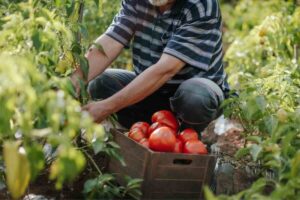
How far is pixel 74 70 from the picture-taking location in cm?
267

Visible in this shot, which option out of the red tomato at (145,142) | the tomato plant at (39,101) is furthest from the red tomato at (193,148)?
the tomato plant at (39,101)

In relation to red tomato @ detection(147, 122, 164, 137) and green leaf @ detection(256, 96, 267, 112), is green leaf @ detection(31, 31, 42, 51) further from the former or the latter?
green leaf @ detection(256, 96, 267, 112)

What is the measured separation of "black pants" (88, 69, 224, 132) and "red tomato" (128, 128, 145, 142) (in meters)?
0.40

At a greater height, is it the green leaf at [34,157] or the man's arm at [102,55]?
the green leaf at [34,157]

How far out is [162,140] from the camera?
238cm

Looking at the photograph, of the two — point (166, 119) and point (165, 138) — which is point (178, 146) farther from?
point (166, 119)

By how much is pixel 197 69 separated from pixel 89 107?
739 mm

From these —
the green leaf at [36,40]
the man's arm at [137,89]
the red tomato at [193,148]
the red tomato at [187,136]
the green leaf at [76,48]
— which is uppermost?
the green leaf at [36,40]

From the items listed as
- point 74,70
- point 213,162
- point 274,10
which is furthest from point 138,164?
point 274,10

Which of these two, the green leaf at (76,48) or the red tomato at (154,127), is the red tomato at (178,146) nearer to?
the red tomato at (154,127)

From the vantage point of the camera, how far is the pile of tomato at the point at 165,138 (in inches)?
94.2

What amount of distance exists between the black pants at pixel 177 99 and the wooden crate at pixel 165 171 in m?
0.44

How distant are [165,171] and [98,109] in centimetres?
41

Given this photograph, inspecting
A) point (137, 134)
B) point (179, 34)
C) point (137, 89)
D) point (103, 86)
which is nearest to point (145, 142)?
point (137, 134)
